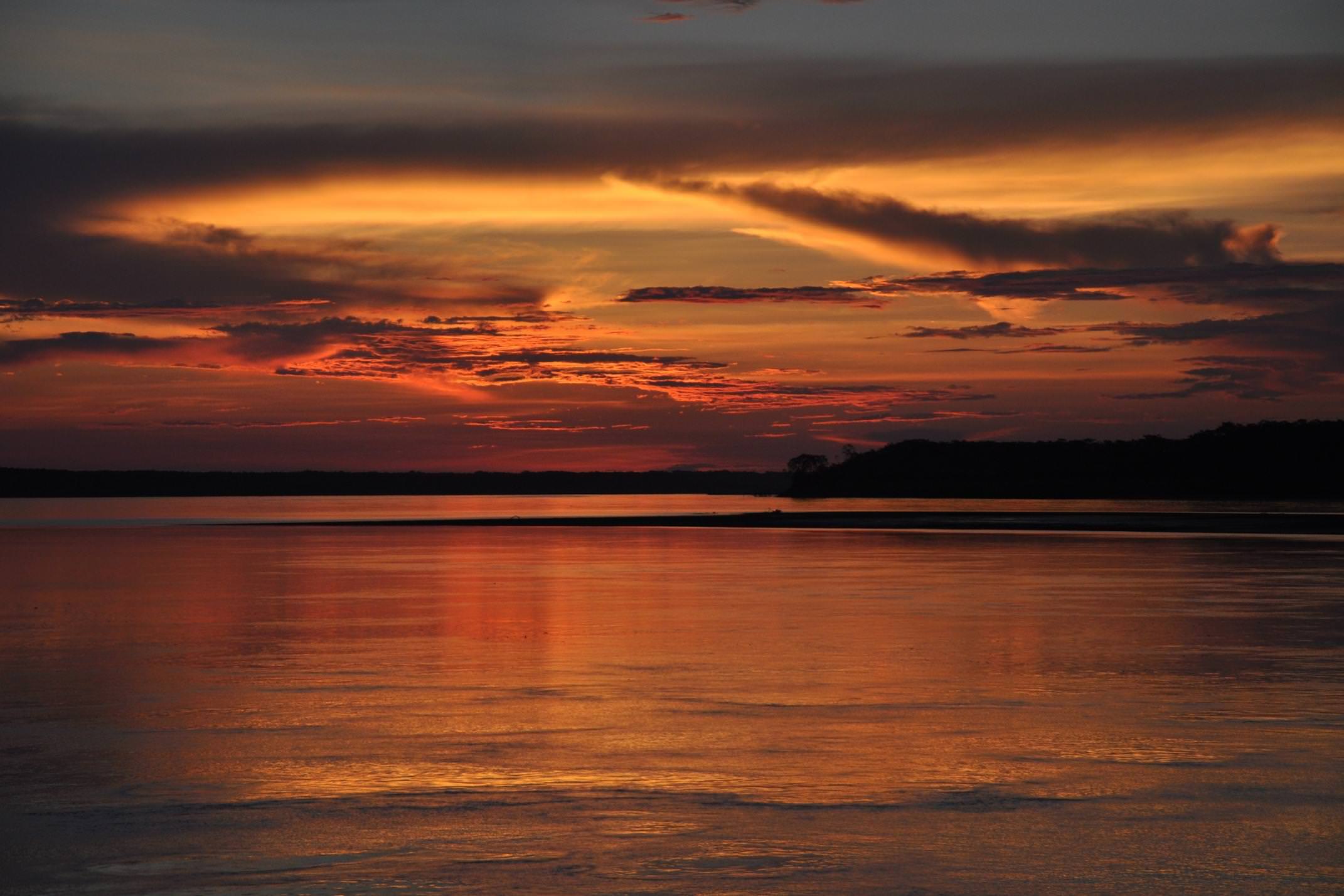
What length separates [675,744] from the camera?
13383 millimetres

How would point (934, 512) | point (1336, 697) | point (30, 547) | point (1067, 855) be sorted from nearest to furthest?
point (1067, 855) → point (1336, 697) → point (30, 547) → point (934, 512)

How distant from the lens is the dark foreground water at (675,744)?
30.8 feet

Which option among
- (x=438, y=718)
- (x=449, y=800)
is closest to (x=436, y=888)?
(x=449, y=800)

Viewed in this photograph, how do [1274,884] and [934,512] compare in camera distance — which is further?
[934,512]

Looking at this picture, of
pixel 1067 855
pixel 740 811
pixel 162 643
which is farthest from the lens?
pixel 162 643

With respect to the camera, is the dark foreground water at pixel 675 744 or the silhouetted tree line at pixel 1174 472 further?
the silhouetted tree line at pixel 1174 472

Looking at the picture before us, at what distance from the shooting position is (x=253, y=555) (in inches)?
1944

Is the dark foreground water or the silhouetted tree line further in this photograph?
the silhouetted tree line

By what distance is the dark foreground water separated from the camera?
9.40 metres

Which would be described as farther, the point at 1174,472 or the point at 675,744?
the point at 1174,472

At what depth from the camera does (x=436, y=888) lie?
8.84 meters

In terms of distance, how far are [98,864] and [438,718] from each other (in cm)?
567

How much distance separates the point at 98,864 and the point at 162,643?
43.4 feet

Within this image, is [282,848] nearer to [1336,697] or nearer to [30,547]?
[1336,697]
